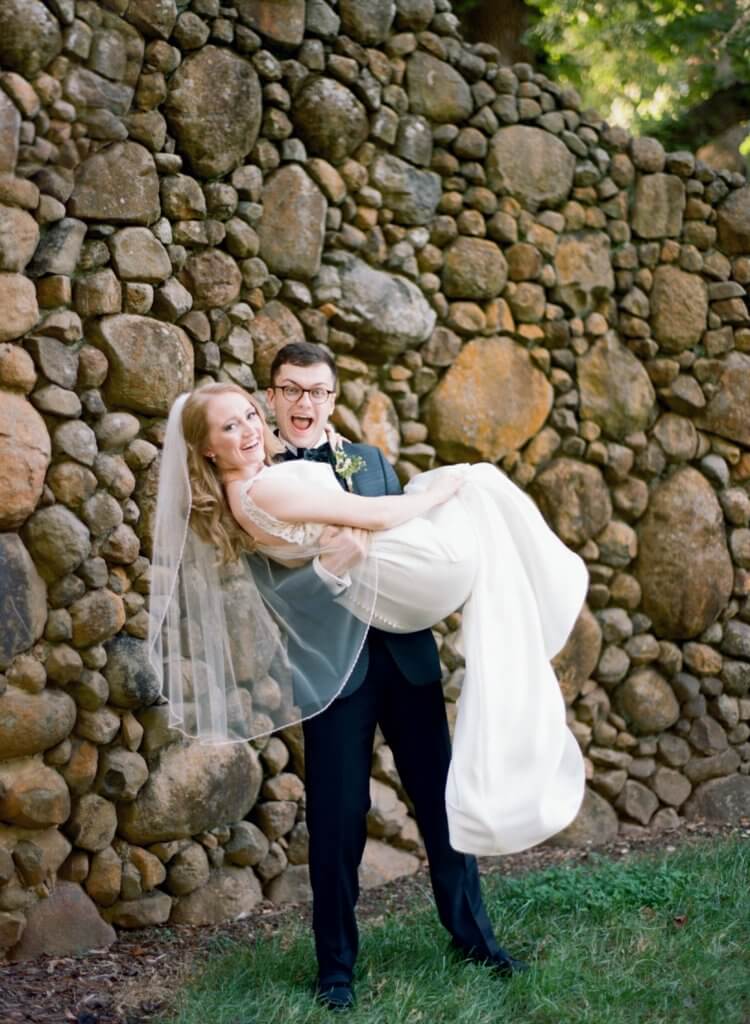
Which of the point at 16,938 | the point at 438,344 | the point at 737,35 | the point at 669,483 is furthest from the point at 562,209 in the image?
the point at 16,938

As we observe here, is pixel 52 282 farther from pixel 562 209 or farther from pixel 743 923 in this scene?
pixel 743 923

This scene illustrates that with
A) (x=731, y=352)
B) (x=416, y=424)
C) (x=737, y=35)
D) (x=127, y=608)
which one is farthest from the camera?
(x=737, y=35)

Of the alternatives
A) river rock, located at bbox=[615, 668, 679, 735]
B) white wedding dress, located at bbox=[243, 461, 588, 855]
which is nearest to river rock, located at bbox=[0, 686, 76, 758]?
white wedding dress, located at bbox=[243, 461, 588, 855]

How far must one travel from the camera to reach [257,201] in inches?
164

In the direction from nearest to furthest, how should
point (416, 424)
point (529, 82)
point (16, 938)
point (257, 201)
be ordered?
point (16, 938) → point (257, 201) → point (416, 424) → point (529, 82)

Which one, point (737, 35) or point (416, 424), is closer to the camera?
point (416, 424)

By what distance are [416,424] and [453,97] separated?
4.40ft

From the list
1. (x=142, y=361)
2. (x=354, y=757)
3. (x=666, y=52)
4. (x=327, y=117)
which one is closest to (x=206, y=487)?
(x=354, y=757)

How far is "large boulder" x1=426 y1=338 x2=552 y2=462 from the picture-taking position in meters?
4.64

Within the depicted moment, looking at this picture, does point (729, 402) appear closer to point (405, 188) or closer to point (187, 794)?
point (405, 188)

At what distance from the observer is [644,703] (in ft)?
16.8

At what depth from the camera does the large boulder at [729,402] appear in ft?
17.5

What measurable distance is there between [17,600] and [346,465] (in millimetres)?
1131

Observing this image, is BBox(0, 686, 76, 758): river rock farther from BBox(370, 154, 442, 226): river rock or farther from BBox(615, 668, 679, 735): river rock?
BBox(615, 668, 679, 735): river rock
